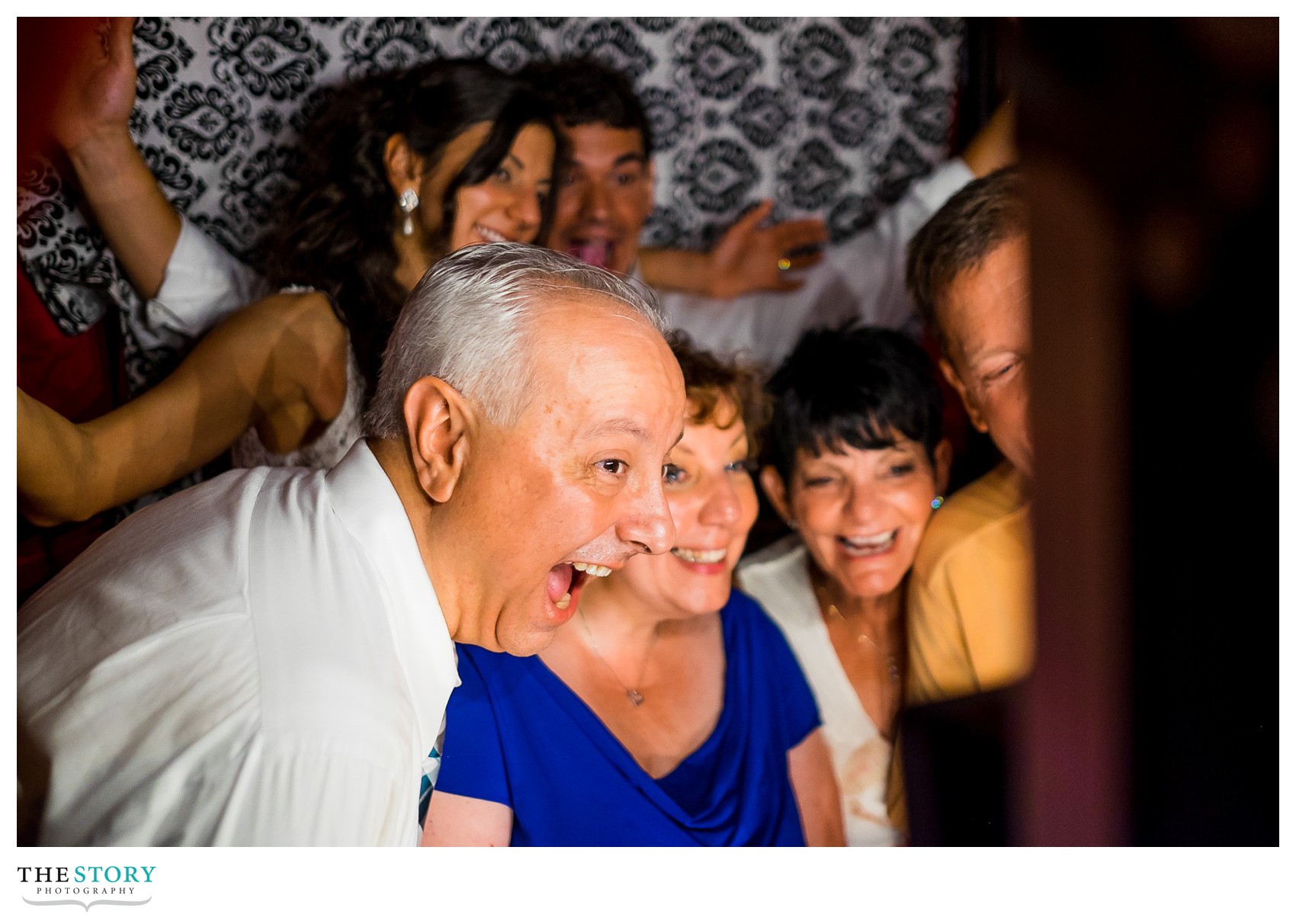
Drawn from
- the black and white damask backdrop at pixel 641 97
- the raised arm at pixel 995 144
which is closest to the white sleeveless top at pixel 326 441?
the black and white damask backdrop at pixel 641 97

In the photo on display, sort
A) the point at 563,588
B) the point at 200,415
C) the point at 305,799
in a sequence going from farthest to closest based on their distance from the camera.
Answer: the point at 200,415 < the point at 563,588 < the point at 305,799

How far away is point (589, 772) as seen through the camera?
1.79m

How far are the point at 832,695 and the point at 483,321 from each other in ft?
3.23

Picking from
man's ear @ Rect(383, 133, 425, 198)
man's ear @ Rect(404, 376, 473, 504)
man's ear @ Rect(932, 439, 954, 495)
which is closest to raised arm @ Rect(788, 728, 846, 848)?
man's ear @ Rect(932, 439, 954, 495)

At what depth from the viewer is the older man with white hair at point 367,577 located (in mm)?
1323

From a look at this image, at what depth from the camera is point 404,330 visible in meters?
1.59

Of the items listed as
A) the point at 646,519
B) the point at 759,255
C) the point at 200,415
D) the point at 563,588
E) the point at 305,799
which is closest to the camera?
the point at 305,799

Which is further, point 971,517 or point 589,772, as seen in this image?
point 971,517

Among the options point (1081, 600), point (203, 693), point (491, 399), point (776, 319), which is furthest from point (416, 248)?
point (1081, 600)

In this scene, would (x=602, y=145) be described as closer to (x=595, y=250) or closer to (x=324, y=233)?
(x=595, y=250)

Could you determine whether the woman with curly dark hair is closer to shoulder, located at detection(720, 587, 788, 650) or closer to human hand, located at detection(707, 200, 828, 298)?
human hand, located at detection(707, 200, 828, 298)

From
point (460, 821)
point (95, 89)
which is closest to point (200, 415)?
point (95, 89)
